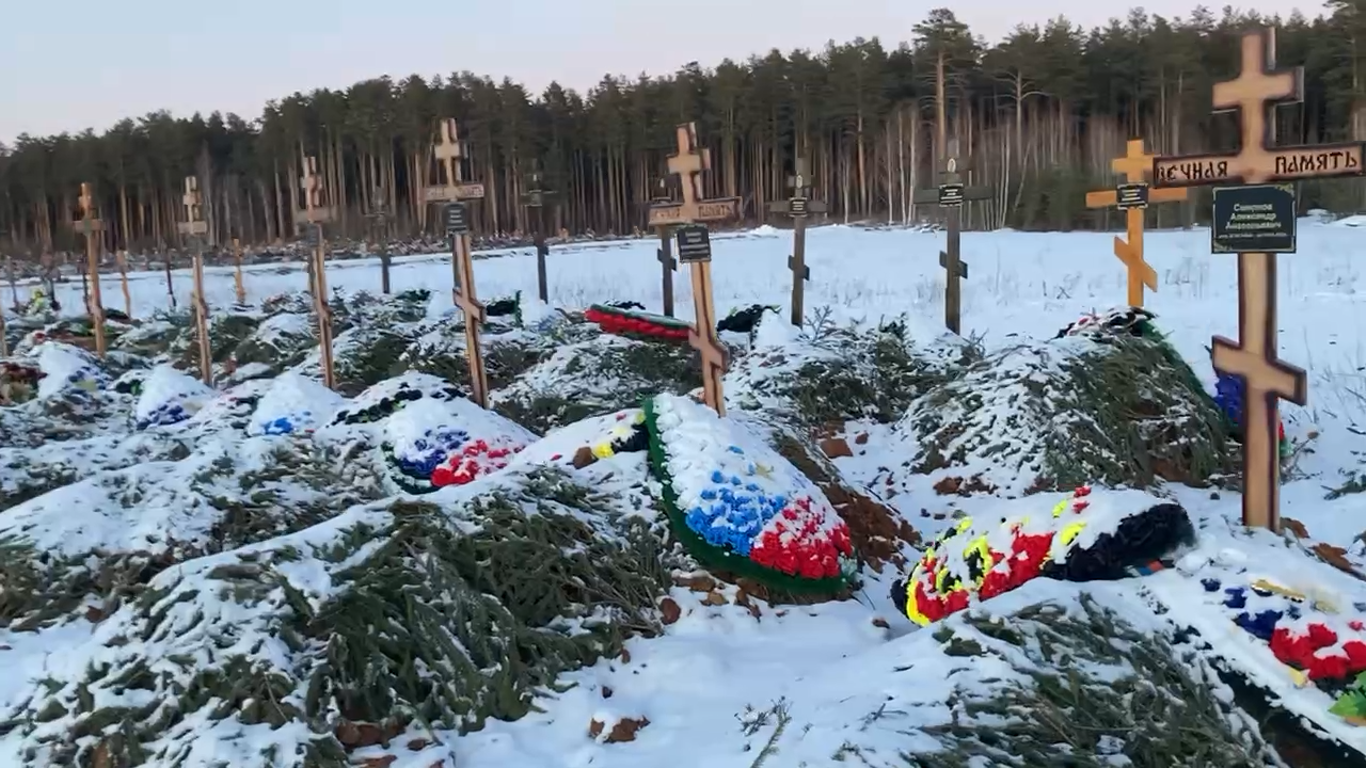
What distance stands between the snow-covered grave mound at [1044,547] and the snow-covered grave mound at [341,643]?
3.78 feet

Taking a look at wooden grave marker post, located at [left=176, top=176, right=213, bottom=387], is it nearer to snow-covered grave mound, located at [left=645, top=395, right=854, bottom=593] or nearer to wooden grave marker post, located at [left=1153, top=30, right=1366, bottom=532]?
snow-covered grave mound, located at [left=645, top=395, right=854, bottom=593]

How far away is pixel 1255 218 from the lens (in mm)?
4172

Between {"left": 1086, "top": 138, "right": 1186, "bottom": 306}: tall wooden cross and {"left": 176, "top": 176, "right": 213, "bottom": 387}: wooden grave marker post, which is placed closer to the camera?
{"left": 1086, "top": 138, "right": 1186, "bottom": 306}: tall wooden cross

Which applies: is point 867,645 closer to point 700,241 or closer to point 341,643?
point 341,643

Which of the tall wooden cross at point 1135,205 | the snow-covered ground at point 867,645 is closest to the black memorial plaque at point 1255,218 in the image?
the snow-covered ground at point 867,645

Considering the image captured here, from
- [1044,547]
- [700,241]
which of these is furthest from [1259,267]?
[700,241]

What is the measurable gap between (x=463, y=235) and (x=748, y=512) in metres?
4.68

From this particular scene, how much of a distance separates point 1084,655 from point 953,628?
38 centimetres

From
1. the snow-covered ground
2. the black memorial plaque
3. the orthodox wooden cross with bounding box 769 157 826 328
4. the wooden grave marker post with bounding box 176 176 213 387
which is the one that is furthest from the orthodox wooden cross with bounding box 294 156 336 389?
the black memorial plaque

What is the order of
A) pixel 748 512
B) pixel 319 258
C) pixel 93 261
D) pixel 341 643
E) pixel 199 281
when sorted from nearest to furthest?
pixel 341 643, pixel 748 512, pixel 319 258, pixel 199 281, pixel 93 261

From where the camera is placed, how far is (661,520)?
192 inches

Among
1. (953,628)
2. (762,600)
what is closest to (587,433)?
(762,600)

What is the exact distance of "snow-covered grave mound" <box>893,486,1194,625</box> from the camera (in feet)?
11.8

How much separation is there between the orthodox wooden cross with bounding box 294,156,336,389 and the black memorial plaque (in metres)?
7.44
